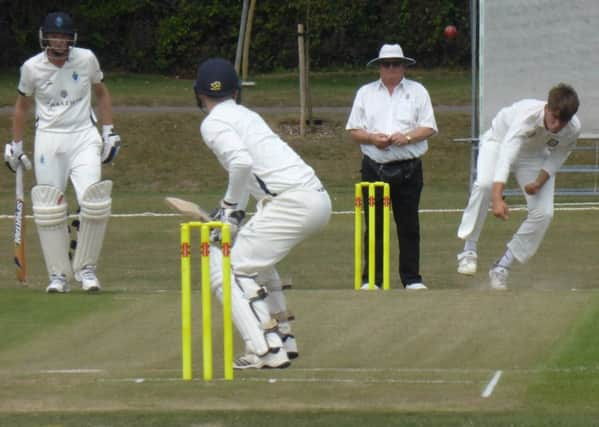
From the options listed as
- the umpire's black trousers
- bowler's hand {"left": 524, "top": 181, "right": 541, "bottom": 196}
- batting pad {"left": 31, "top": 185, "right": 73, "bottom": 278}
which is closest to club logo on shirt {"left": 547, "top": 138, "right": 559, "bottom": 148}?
bowler's hand {"left": 524, "top": 181, "right": 541, "bottom": 196}

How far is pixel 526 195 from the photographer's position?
10.1 metres

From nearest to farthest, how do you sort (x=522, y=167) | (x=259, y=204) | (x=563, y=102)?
(x=259, y=204) < (x=563, y=102) < (x=522, y=167)

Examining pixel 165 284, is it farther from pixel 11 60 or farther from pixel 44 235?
pixel 11 60

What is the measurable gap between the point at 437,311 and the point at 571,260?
3906 millimetres

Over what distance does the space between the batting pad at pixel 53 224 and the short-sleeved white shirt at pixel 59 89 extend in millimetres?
452

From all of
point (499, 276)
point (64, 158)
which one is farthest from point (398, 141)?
point (64, 158)

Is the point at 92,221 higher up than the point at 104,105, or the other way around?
the point at 104,105

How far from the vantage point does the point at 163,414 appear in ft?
19.8

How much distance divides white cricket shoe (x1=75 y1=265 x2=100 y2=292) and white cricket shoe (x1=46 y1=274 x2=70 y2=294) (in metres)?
0.12

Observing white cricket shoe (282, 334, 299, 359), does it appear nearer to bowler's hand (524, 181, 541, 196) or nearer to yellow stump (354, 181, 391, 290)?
yellow stump (354, 181, 391, 290)

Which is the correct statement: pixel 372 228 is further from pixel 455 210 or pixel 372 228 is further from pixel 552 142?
pixel 455 210

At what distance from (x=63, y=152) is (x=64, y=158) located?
50 mm

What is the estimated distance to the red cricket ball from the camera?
1137 inches

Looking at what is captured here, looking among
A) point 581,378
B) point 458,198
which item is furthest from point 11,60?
point 581,378
